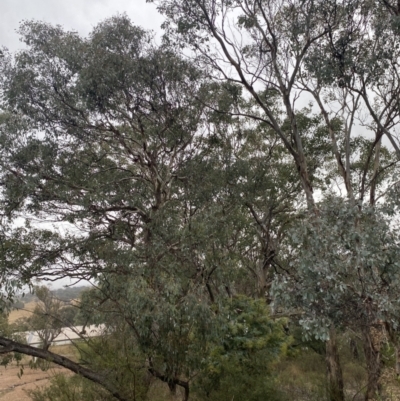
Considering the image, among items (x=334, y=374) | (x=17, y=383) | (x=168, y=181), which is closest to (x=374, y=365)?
(x=334, y=374)

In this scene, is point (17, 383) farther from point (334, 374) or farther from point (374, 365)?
point (374, 365)

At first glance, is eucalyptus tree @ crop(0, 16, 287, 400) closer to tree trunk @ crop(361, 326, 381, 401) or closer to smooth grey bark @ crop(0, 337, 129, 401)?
smooth grey bark @ crop(0, 337, 129, 401)

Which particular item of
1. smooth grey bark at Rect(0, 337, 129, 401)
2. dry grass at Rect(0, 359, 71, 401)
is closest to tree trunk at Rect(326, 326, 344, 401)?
smooth grey bark at Rect(0, 337, 129, 401)

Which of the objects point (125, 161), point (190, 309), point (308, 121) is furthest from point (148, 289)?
point (308, 121)

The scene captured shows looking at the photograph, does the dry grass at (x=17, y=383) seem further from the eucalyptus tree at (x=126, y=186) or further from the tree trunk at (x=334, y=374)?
the tree trunk at (x=334, y=374)

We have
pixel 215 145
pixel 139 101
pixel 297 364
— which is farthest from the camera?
pixel 297 364

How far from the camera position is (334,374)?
840 cm

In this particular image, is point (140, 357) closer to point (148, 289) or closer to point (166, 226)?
point (148, 289)

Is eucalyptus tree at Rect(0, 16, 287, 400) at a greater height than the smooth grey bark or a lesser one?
greater

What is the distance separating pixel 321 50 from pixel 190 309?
5673 millimetres

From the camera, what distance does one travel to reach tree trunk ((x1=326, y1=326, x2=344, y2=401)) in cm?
818

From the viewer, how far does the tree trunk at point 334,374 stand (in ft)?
26.8

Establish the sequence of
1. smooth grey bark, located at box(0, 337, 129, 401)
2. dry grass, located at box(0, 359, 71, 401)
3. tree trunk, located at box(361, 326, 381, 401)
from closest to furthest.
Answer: smooth grey bark, located at box(0, 337, 129, 401) → tree trunk, located at box(361, 326, 381, 401) → dry grass, located at box(0, 359, 71, 401)

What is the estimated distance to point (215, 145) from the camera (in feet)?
32.2
